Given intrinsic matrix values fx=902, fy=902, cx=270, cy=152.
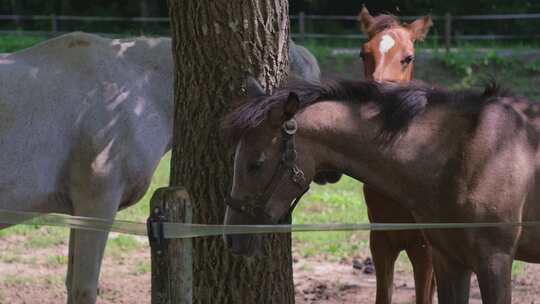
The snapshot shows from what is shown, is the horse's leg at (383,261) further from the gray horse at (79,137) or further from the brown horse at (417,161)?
the gray horse at (79,137)

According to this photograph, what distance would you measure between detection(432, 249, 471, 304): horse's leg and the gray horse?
192cm

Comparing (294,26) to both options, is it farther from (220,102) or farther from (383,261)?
(220,102)

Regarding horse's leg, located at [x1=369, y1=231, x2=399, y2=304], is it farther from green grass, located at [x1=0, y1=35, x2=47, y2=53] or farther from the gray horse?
green grass, located at [x1=0, y1=35, x2=47, y2=53]

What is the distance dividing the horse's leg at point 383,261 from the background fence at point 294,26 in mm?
16107

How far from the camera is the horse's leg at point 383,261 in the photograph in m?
4.69

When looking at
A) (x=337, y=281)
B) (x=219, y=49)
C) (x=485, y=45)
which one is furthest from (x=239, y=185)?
(x=485, y=45)

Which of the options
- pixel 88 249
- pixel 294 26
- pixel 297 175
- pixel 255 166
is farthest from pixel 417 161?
pixel 294 26

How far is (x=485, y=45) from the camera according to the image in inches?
796

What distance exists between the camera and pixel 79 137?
16.4ft

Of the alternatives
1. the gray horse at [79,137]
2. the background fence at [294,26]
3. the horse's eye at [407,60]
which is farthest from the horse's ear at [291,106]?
the background fence at [294,26]

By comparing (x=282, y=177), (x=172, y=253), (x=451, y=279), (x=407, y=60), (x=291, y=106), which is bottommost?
(x=451, y=279)

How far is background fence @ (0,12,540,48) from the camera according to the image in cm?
2133

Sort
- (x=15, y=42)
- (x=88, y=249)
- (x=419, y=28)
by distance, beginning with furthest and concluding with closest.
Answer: (x=15, y=42), (x=419, y=28), (x=88, y=249)

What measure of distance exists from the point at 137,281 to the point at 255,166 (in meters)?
3.02
